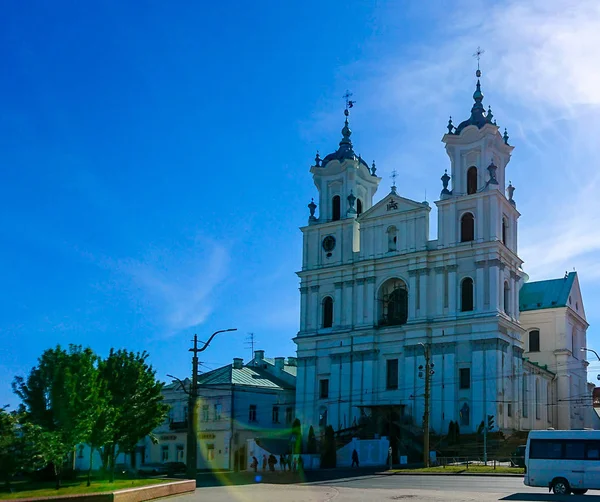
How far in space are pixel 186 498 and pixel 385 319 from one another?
150 ft

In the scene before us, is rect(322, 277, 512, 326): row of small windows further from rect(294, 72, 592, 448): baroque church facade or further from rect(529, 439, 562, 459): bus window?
rect(529, 439, 562, 459): bus window

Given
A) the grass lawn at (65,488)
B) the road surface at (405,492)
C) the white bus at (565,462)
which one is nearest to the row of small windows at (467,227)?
the road surface at (405,492)

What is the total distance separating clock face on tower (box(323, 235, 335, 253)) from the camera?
250 feet

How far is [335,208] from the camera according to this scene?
3088 inches

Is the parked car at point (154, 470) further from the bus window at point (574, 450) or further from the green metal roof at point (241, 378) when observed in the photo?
the bus window at point (574, 450)

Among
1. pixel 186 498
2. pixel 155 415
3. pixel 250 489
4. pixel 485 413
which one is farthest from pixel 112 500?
pixel 485 413

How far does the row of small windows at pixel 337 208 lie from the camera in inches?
3061

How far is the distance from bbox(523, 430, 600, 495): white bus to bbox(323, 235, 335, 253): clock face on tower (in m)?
47.0

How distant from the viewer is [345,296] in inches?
2906


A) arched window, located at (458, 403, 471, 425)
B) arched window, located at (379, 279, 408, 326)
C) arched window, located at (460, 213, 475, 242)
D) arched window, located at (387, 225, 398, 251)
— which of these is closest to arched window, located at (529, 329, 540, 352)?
arched window, located at (379, 279, 408, 326)

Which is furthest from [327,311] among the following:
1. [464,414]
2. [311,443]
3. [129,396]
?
[129,396]

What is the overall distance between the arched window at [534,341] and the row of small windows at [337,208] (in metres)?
21.4

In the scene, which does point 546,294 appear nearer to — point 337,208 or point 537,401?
point 537,401

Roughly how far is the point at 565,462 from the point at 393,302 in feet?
144
